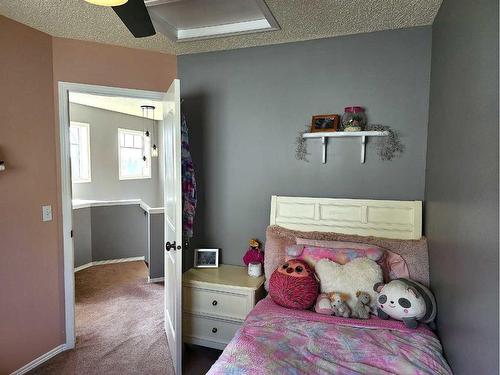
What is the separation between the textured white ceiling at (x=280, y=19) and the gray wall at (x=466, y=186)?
0.92 feet

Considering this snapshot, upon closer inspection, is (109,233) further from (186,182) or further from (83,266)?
(186,182)

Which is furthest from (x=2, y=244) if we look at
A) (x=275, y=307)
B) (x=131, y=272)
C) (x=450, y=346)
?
(x=450, y=346)

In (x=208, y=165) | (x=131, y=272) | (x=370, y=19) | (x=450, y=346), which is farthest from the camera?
(x=131, y=272)

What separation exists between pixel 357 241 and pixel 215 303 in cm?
111

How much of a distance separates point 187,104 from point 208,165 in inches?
22.5

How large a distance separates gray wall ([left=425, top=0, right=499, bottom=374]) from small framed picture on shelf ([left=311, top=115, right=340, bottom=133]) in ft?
2.09

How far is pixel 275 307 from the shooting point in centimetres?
192

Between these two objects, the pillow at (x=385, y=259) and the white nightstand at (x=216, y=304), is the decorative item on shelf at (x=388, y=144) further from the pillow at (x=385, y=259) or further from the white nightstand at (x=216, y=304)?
the white nightstand at (x=216, y=304)

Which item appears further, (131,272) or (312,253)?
(131,272)

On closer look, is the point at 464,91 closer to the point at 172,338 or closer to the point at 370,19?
the point at 370,19

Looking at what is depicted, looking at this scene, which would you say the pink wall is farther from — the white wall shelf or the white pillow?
the white pillow

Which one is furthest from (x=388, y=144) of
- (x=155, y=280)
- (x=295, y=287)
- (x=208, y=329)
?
(x=155, y=280)

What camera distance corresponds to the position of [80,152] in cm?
611

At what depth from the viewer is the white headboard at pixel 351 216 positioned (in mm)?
2164
